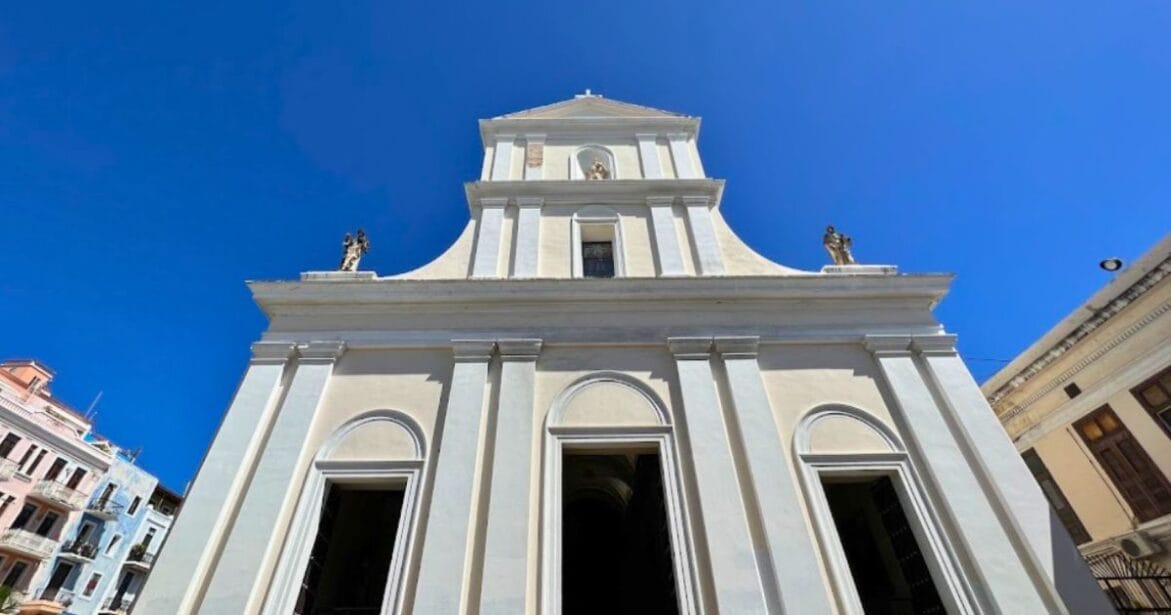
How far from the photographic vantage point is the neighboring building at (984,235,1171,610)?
12375 mm

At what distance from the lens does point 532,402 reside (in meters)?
8.15

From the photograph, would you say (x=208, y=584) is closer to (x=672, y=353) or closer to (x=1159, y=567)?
(x=672, y=353)

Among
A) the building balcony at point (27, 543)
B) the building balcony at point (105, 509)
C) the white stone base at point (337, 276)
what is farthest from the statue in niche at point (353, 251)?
the building balcony at point (105, 509)

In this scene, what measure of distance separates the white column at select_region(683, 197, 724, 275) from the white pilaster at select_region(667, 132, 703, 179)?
1.10m

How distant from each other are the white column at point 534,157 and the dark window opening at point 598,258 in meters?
2.31

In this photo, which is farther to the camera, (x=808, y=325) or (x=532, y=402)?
(x=808, y=325)

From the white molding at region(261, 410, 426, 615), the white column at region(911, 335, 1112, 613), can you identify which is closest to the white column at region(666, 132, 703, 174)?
the white column at region(911, 335, 1112, 613)

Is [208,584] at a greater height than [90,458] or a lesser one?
lesser

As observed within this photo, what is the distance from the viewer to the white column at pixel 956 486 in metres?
6.45

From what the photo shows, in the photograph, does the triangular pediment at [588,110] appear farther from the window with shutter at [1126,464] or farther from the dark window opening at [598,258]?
the window with shutter at [1126,464]

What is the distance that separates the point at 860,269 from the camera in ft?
33.0

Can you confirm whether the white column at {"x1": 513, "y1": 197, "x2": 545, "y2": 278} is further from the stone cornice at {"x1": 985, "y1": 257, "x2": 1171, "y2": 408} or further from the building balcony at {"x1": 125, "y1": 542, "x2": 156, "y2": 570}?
the building balcony at {"x1": 125, "y1": 542, "x2": 156, "y2": 570}

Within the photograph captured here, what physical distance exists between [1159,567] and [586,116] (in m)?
17.7

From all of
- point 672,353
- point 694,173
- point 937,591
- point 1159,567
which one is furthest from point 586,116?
point 1159,567
